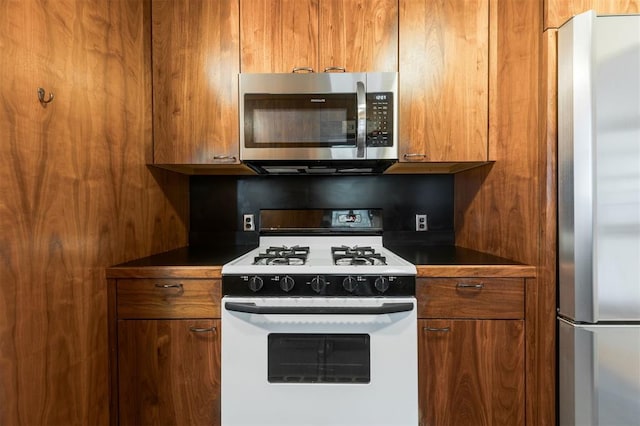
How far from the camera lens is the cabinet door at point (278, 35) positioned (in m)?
1.53

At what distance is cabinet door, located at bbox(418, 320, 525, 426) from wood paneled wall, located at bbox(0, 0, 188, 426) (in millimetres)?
1266

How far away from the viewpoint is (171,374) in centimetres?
132

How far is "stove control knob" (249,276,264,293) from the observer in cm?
127

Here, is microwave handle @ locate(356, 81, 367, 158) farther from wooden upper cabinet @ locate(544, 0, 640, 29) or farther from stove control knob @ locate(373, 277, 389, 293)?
wooden upper cabinet @ locate(544, 0, 640, 29)

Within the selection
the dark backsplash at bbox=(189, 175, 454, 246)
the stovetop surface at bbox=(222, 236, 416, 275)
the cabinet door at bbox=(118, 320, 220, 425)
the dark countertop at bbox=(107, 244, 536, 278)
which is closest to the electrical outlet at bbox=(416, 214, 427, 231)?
the dark backsplash at bbox=(189, 175, 454, 246)

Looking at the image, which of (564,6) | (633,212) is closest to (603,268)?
(633,212)

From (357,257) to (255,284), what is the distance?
0.46 meters

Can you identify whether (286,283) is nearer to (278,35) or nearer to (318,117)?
(318,117)

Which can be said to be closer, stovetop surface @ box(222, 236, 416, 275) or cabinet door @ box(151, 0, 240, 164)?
stovetop surface @ box(222, 236, 416, 275)

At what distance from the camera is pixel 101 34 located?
4.17 feet

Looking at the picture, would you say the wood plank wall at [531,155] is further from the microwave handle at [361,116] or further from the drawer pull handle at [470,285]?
the microwave handle at [361,116]

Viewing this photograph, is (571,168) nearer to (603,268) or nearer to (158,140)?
(603,268)

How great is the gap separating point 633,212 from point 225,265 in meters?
1.46

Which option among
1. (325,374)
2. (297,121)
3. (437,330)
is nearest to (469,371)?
(437,330)
